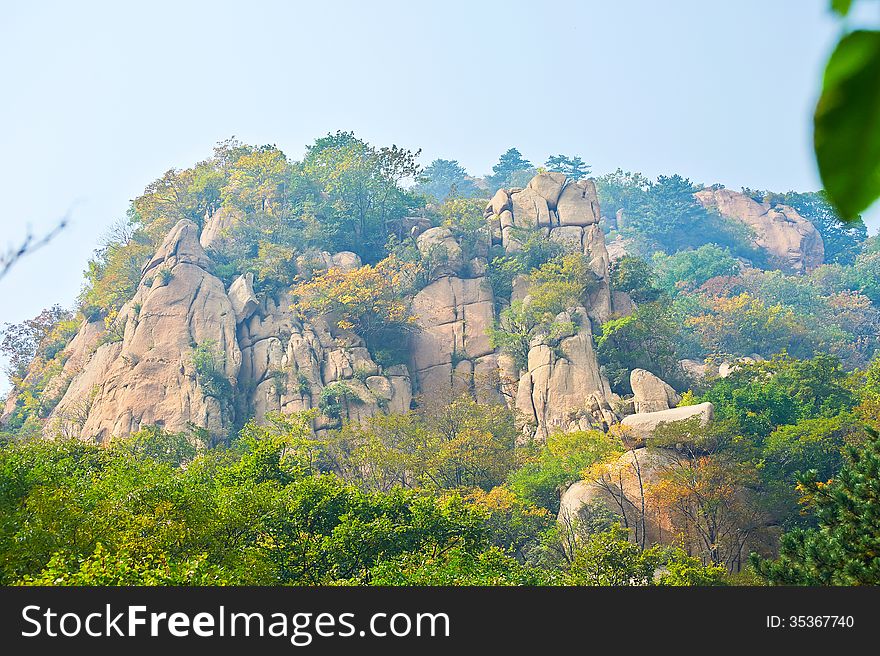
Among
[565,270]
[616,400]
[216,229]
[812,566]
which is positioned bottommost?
[812,566]

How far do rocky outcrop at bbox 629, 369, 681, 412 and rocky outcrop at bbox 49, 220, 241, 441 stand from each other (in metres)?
12.3

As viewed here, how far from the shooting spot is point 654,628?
888cm

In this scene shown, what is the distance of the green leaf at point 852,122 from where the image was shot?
0.27m

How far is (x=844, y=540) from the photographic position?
38.2 feet

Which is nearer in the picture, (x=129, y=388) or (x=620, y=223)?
(x=129, y=388)

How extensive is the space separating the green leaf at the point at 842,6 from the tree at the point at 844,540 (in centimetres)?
1212

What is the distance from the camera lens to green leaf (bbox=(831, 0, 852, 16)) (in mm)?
280

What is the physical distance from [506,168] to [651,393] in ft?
154

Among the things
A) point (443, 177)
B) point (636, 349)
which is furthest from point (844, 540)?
point (443, 177)

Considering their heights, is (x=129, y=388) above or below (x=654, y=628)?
above

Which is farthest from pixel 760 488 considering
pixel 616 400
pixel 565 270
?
pixel 565 270

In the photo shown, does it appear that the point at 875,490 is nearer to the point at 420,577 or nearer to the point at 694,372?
the point at 420,577

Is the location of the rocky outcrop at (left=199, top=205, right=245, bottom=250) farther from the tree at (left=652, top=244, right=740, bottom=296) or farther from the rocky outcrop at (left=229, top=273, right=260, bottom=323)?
the tree at (left=652, top=244, right=740, bottom=296)

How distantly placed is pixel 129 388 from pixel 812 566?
2274 cm
